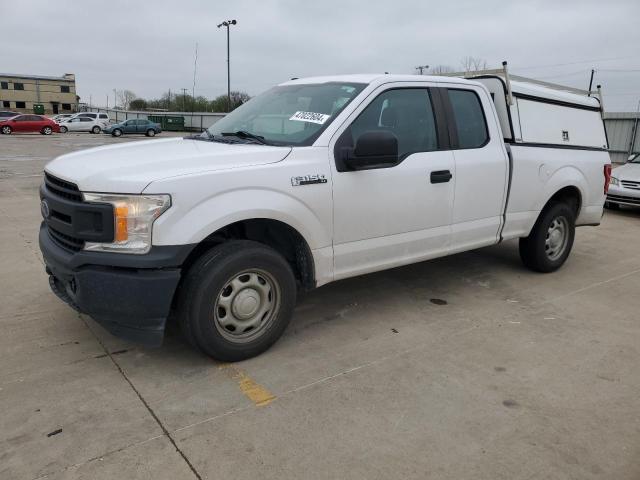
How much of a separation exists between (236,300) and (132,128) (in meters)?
39.4

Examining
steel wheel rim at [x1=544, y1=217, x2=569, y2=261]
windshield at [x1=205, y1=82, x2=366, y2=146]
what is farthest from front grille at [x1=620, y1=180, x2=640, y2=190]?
windshield at [x1=205, y1=82, x2=366, y2=146]

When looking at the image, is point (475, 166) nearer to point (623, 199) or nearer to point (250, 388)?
point (250, 388)

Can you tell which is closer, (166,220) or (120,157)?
(166,220)

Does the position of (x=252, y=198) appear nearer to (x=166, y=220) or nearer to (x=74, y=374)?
(x=166, y=220)

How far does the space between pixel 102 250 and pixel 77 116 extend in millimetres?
43843

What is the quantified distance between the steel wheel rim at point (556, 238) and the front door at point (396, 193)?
181 centimetres

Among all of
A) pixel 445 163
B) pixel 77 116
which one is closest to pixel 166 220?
pixel 445 163

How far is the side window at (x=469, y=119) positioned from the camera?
14.9 ft

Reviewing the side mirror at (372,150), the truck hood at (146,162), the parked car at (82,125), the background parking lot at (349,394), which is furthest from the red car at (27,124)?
the side mirror at (372,150)

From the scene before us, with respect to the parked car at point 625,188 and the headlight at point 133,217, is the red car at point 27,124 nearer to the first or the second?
the parked car at point 625,188

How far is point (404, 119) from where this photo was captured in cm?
422

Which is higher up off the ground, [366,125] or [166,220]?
[366,125]

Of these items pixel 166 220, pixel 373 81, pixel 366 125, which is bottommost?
pixel 166 220

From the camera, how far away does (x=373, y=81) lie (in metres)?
4.05
